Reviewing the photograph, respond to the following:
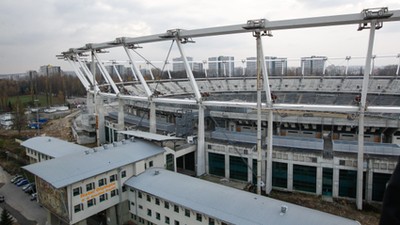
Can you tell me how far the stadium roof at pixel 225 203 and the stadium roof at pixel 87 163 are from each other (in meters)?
1.59

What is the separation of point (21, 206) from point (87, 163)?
8.55 m

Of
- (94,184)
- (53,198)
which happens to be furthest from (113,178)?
(53,198)

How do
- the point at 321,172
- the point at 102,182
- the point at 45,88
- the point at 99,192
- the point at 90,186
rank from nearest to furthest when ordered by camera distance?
the point at 90,186
the point at 99,192
the point at 102,182
the point at 321,172
the point at 45,88

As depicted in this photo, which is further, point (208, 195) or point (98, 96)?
point (98, 96)

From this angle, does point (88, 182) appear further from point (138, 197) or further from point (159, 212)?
point (159, 212)

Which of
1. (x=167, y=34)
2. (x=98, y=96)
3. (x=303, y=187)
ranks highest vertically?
(x=167, y=34)

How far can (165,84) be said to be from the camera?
5153 cm

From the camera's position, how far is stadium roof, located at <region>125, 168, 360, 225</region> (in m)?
12.8

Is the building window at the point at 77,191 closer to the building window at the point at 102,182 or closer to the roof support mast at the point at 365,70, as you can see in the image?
the building window at the point at 102,182

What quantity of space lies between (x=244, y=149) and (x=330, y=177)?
6405 mm

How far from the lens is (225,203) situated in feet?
47.2

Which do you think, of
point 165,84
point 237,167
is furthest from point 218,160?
point 165,84

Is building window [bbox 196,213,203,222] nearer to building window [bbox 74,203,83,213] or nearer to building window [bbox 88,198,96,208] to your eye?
building window [bbox 88,198,96,208]

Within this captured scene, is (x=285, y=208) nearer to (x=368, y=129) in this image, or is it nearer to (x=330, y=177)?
(x=330, y=177)
